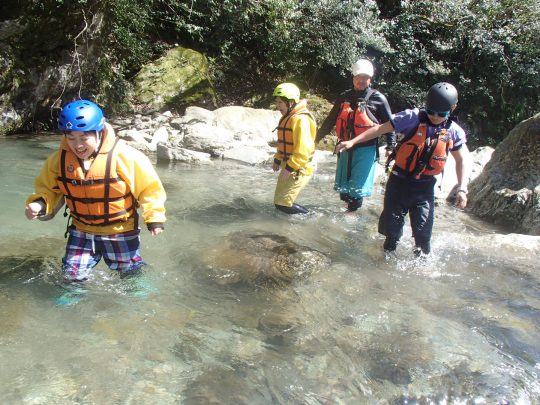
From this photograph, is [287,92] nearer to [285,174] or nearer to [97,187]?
[285,174]

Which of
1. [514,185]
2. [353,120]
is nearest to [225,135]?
[353,120]

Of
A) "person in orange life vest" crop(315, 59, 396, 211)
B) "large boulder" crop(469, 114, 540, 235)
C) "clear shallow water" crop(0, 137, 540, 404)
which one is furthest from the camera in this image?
"large boulder" crop(469, 114, 540, 235)

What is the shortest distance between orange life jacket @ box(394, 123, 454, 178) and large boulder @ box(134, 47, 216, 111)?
10.5 metres

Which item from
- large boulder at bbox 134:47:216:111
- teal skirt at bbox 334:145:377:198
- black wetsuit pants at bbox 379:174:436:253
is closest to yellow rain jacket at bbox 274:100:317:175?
teal skirt at bbox 334:145:377:198

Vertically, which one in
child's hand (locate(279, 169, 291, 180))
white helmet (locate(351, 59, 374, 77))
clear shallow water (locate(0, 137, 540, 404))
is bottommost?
clear shallow water (locate(0, 137, 540, 404))

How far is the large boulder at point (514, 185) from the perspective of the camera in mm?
7117

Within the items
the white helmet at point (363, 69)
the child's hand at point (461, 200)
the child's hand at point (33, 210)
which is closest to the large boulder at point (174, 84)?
the white helmet at point (363, 69)

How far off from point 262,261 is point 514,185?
505 cm

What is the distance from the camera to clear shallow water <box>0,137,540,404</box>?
3.01 m

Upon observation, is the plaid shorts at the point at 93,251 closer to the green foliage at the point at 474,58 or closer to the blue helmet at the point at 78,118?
the blue helmet at the point at 78,118

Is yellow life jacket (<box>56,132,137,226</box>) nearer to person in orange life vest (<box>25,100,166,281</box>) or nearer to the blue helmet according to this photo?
person in orange life vest (<box>25,100,166,281</box>)

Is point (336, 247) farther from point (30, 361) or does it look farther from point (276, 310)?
point (30, 361)

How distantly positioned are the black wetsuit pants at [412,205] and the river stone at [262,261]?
0.81m

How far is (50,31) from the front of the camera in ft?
35.1
